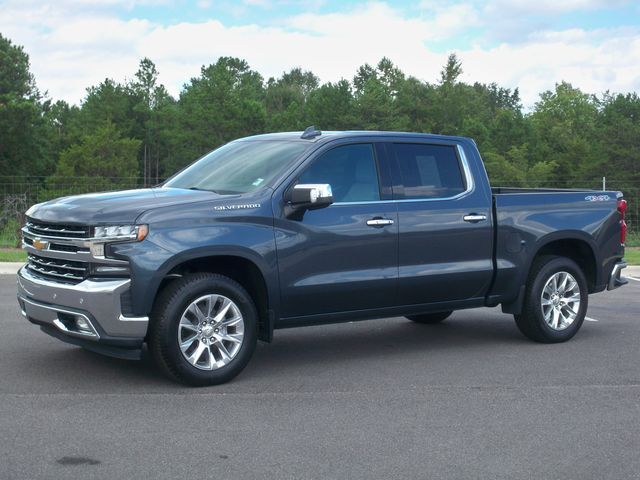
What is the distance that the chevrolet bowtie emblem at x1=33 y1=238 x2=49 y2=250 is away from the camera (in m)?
7.15

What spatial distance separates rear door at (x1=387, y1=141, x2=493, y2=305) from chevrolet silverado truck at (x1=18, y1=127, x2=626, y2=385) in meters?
0.01

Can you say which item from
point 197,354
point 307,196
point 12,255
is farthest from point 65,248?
point 12,255

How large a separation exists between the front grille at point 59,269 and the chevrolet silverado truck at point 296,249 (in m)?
0.02

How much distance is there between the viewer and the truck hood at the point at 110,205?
22.2ft

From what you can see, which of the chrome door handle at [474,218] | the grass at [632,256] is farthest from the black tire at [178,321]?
the grass at [632,256]

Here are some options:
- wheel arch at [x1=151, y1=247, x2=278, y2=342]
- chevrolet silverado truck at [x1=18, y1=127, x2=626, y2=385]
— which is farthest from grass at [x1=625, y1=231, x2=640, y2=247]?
wheel arch at [x1=151, y1=247, x2=278, y2=342]

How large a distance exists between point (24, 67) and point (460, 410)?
88089 millimetres

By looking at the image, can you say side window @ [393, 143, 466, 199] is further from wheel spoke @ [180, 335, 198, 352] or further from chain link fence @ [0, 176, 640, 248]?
chain link fence @ [0, 176, 640, 248]

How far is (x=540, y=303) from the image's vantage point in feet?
29.4

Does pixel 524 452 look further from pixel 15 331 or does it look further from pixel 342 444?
pixel 15 331

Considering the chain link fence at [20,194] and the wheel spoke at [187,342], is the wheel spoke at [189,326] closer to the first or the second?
the wheel spoke at [187,342]

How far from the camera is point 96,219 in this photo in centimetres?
673

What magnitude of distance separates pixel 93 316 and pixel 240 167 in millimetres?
1965

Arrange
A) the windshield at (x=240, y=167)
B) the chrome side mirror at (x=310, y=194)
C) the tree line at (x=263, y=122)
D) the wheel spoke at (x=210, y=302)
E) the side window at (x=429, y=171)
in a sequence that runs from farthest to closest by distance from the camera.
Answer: the tree line at (x=263, y=122), the side window at (x=429, y=171), the windshield at (x=240, y=167), the chrome side mirror at (x=310, y=194), the wheel spoke at (x=210, y=302)
